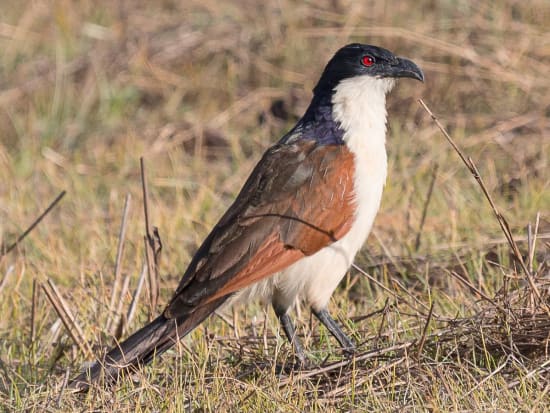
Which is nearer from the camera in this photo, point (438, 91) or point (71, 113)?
point (438, 91)

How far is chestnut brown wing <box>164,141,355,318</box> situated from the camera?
325 centimetres

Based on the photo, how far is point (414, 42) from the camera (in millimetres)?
6438

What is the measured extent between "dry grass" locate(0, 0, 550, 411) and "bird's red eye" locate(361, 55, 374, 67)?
2.46 feet

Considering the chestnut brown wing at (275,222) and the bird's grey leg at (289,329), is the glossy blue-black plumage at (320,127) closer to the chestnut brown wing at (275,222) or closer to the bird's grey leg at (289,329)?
the chestnut brown wing at (275,222)

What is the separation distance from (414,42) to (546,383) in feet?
12.7

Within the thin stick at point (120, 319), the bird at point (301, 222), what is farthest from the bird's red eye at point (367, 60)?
the thin stick at point (120, 319)

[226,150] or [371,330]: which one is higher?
[371,330]

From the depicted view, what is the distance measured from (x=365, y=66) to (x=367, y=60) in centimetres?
2

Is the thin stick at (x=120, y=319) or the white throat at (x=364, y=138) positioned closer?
the white throat at (x=364, y=138)

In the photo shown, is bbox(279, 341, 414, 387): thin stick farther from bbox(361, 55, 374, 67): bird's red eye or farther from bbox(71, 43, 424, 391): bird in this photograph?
bbox(361, 55, 374, 67): bird's red eye

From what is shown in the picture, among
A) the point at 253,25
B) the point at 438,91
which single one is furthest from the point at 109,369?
the point at 253,25

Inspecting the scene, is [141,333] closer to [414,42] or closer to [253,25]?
[414,42]

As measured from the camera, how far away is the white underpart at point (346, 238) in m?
3.41

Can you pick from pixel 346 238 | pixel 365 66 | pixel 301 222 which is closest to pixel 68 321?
pixel 301 222
